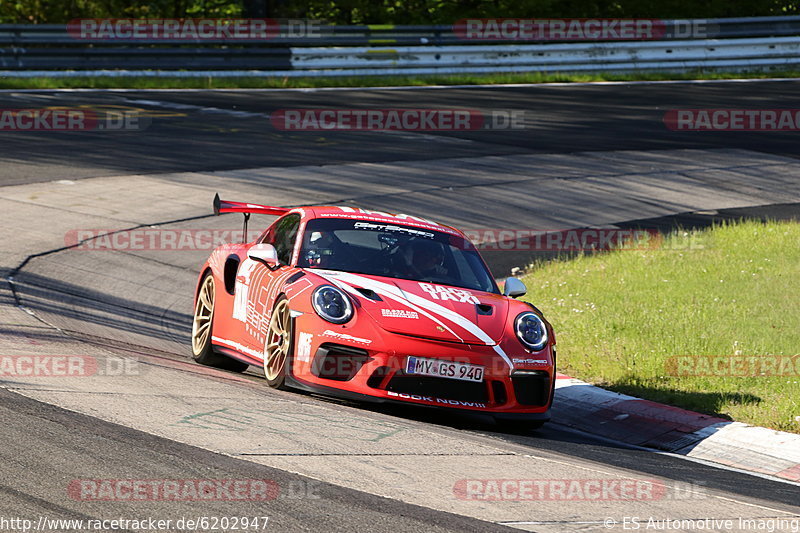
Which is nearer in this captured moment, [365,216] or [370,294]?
[370,294]

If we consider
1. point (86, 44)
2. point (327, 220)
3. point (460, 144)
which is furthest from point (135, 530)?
point (86, 44)

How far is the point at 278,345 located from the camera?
803 cm

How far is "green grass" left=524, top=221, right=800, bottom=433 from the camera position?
8.84 meters

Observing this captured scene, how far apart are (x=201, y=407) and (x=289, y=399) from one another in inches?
31.4

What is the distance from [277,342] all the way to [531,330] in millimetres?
1771

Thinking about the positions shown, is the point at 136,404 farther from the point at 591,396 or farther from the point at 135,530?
the point at 591,396
